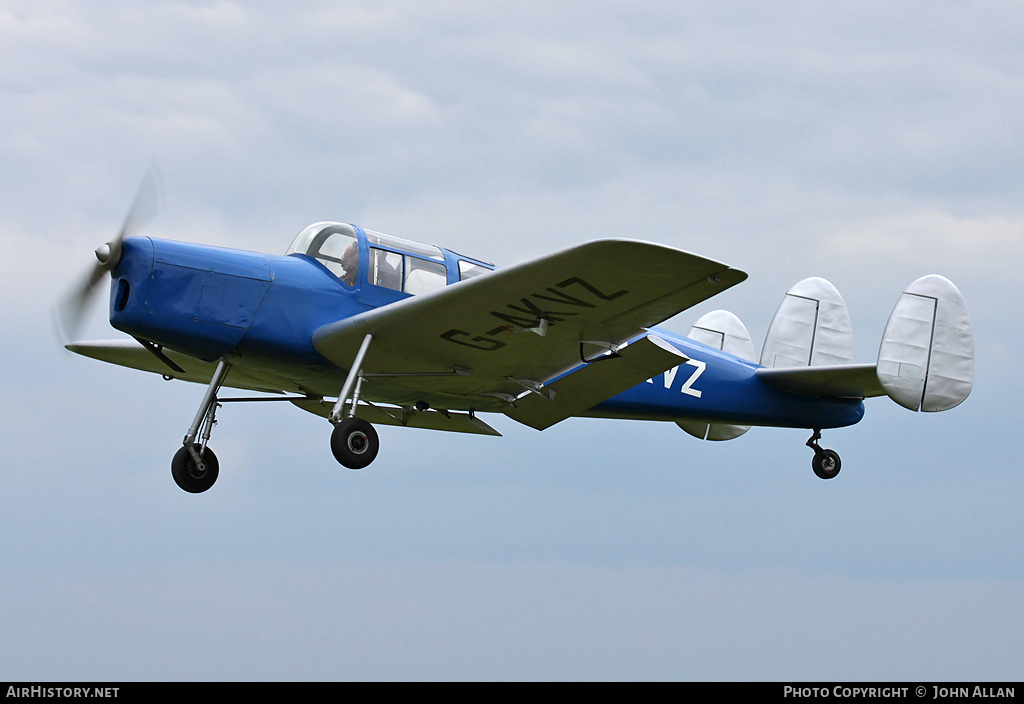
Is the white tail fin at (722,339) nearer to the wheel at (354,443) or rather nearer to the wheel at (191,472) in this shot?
the wheel at (354,443)

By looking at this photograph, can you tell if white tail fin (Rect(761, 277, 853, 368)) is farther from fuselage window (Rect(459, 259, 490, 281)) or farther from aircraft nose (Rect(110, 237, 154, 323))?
aircraft nose (Rect(110, 237, 154, 323))

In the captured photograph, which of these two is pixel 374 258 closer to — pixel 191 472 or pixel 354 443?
pixel 354 443

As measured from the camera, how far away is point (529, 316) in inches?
452

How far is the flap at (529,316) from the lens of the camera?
32.9 ft

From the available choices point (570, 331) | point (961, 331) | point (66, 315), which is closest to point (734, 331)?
point (961, 331)

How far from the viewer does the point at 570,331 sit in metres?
11.8

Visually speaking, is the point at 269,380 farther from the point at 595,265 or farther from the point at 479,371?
the point at 595,265

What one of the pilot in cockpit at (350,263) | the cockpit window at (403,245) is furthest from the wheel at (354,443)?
the cockpit window at (403,245)

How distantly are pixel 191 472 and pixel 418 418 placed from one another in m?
3.58

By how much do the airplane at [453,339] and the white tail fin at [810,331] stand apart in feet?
3.66

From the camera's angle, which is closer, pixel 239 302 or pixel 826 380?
pixel 239 302

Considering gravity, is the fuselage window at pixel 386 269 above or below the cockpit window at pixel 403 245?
below

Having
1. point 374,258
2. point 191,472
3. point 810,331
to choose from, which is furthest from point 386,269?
point 810,331

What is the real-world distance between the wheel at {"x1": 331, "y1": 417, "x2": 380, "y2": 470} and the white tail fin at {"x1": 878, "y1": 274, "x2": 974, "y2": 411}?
6658 millimetres
